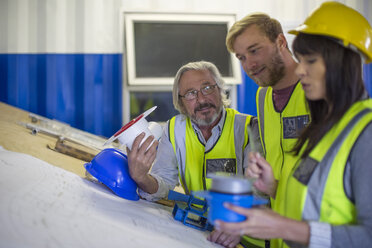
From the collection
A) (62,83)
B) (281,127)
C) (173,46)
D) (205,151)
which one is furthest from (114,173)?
(62,83)

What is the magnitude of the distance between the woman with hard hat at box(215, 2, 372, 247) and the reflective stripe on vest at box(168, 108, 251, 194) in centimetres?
89

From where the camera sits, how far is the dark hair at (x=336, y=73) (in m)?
1.07

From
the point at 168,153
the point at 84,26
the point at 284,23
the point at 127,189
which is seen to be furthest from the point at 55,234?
the point at 284,23

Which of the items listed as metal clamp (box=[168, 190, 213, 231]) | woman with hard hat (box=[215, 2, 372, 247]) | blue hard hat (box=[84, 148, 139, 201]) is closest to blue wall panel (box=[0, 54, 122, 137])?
blue hard hat (box=[84, 148, 139, 201])

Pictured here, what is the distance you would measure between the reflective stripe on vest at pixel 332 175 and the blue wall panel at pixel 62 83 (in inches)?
125

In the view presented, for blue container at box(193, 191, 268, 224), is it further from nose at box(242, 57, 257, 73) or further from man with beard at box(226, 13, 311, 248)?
nose at box(242, 57, 257, 73)

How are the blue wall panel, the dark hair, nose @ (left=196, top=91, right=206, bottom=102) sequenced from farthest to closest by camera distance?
the blue wall panel → nose @ (left=196, top=91, right=206, bottom=102) → the dark hair

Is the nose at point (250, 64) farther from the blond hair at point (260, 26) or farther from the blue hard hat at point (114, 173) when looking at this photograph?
the blue hard hat at point (114, 173)

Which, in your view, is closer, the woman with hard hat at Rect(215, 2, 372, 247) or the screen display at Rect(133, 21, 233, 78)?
the woman with hard hat at Rect(215, 2, 372, 247)

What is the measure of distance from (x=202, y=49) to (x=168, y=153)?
81.7 inches

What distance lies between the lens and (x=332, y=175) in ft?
3.48

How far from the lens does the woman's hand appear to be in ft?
4.02

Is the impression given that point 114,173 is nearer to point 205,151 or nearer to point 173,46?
point 205,151

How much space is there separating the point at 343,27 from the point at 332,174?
1.46ft
